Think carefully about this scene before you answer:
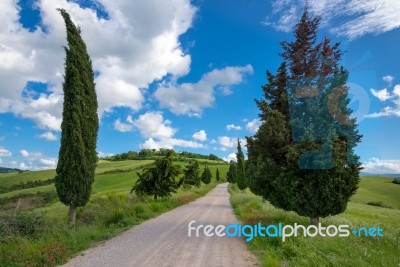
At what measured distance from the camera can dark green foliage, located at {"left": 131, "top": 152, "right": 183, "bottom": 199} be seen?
28.1 metres

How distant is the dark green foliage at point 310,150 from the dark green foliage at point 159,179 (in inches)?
507

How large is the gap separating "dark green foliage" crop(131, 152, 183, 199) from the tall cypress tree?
11.7 m

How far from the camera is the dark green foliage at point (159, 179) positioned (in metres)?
28.1

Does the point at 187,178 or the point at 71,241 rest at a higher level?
the point at 187,178

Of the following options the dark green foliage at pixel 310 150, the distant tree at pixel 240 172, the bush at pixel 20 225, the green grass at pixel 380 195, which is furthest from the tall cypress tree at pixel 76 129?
the green grass at pixel 380 195

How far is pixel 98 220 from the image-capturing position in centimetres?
1705

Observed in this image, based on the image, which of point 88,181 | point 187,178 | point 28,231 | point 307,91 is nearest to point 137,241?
point 28,231

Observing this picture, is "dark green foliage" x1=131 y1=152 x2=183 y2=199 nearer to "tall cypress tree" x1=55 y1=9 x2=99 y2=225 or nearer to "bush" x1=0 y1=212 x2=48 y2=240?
"tall cypress tree" x1=55 y1=9 x2=99 y2=225

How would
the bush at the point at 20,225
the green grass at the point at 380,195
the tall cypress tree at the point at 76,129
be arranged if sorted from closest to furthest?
the bush at the point at 20,225 < the tall cypress tree at the point at 76,129 < the green grass at the point at 380,195

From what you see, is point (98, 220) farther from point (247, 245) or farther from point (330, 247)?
point (330, 247)

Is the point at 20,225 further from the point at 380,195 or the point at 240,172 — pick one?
the point at 380,195

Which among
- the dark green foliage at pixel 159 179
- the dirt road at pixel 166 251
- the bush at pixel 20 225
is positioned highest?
the dark green foliage at pixel 159 179

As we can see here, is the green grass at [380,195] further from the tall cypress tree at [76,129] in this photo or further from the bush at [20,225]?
the bush at [20,225]

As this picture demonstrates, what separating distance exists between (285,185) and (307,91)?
14.5ft
